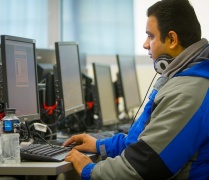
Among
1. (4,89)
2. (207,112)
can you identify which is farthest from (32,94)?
(207,112)

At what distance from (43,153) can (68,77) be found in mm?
971

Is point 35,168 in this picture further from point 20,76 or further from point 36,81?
point 36,81

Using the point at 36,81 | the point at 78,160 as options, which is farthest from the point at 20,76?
the point at 78,160

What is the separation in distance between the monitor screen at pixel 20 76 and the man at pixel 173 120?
1.37ft

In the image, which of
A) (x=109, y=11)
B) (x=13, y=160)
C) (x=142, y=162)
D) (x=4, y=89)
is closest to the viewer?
(x=142, y=162)

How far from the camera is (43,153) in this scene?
6.08ft

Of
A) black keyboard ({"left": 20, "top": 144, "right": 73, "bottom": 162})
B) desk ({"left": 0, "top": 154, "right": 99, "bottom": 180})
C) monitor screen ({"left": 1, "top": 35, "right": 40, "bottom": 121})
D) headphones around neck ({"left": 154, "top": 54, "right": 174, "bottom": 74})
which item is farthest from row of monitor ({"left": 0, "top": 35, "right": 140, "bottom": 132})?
headphones around neck ({"left": 154, "top": 54, "right": 174, "bottom": 74})

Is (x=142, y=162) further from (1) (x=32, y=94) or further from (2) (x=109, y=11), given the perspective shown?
(2) (x=109, y=11)

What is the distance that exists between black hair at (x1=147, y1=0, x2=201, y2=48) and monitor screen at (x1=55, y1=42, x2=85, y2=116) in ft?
2.77

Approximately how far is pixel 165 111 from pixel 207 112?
0.51 feet

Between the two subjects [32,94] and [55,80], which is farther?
[55,80]

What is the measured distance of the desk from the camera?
5.45ft

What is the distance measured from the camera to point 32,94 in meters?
2.34

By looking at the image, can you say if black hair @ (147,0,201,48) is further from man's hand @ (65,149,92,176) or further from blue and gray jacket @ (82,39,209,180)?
man's hand @ (65,149,92,176)
